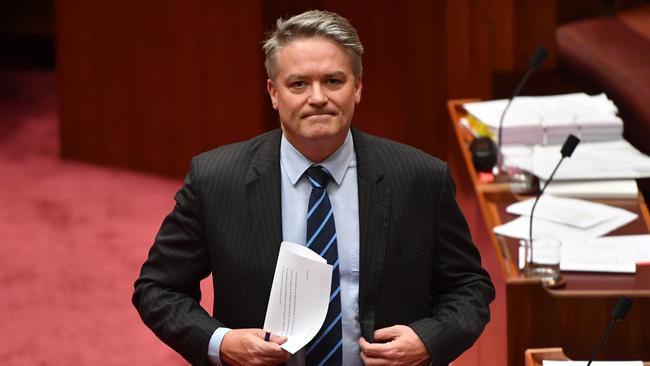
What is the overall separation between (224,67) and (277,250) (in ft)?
12.0

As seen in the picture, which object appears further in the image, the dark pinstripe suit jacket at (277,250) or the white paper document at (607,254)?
the white paper document at (607,254)

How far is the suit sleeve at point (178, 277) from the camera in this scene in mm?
2117

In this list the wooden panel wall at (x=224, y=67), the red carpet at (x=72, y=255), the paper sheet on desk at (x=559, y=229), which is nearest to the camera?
the paper sheet on desk at (x=559, y=229)

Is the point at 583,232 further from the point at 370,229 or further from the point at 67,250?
the point at 67,250

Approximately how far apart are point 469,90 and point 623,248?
223cm

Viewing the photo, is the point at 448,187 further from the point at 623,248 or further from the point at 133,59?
the point at 133,59

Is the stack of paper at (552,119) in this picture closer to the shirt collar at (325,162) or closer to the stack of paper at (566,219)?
the stack of paper at (566,219)

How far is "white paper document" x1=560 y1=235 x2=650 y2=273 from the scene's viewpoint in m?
2.72

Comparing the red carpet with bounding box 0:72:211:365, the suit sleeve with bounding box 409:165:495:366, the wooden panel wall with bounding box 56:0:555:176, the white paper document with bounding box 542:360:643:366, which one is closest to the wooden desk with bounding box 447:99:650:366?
the white paper document with bounding box 542:360:643:366

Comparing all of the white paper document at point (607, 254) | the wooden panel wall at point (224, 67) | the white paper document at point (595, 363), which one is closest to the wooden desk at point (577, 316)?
the white paper document at point (607, 254)

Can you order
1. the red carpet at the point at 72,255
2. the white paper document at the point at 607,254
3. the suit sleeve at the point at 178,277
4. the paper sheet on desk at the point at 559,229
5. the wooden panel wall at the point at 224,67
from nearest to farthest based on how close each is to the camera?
the suit sleeve at the point at 178,277
the white paper document at the point at 607,254
the paper sheet on desk at the point at 559,229
the red carpet at the point at 72,255
the wooden panel wall at the point at 224,67

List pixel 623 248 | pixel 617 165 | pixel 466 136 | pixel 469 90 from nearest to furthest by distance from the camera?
pixel 623 248 → pixel 617 165 → pixel 466 136 → pixel 469 90

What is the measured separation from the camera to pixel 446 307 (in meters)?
2.16

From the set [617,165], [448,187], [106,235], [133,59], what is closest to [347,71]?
[448,187]
